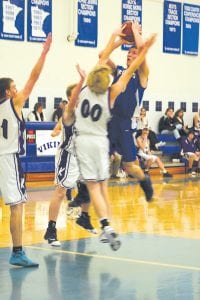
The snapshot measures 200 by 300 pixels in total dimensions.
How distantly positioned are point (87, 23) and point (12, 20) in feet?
8.44

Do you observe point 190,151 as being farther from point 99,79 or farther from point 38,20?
point 99,79

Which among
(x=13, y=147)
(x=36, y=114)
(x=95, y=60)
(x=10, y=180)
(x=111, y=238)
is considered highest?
(x=95, y=60)

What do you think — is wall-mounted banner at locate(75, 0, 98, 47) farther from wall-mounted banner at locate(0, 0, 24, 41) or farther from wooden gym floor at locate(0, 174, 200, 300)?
wooden gym floor at locate(0, 174, 200, 300)

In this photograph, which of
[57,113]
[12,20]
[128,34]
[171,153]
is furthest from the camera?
[171,153]

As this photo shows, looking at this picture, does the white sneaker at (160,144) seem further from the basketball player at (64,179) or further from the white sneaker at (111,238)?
the white sneaker at (111,238)

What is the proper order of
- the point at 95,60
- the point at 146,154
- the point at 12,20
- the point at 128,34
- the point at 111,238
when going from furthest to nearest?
the point at 95,60
the point at 146,154
the point at 12,20
the point at 128,34
the point at 111,238

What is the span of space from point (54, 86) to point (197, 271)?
42.5ft

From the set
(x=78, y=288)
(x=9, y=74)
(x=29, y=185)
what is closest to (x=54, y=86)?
(x=9, y=74)

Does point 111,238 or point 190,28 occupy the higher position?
point 190,28

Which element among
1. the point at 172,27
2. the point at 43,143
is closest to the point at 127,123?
the point at 43,143

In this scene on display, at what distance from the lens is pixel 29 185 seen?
52.7ft

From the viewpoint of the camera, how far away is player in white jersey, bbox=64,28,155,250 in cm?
694

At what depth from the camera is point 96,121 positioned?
7031mm

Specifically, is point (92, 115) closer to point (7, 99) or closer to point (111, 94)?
point (111, 94)
